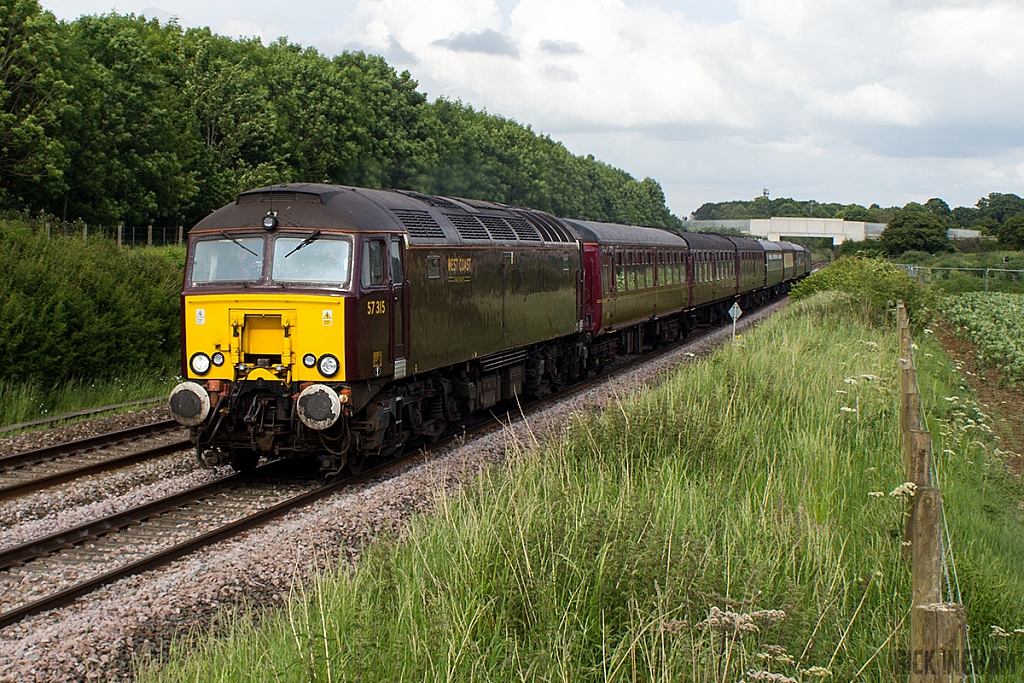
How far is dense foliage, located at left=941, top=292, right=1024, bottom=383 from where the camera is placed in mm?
24188

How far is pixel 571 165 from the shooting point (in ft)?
287

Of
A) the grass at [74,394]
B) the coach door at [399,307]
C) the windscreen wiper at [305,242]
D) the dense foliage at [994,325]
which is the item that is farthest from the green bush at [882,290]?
the windscreen wiper at [305,242]

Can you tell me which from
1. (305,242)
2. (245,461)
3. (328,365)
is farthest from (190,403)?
(305,242)

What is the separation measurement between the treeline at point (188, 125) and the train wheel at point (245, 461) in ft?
64.9

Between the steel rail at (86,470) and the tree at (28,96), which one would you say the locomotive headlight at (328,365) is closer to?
the steel rail at (86,470)

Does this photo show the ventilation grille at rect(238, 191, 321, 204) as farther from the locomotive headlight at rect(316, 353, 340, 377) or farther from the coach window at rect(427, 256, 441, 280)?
the locomotive headlight at rect(316, 353, 340, 377)

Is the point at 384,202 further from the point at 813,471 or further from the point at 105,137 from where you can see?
the point at 105,137

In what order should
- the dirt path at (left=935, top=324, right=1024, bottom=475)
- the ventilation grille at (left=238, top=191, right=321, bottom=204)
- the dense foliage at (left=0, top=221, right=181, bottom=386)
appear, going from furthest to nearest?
the dense foliage at (left=0, top=221, right=181, bottom=386) → the dirt path at (left=935, top=324, right=1024, bottom=475) → the ventilation grille at (left=238, top=191, right=321, bottom=204)

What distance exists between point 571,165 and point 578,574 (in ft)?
274

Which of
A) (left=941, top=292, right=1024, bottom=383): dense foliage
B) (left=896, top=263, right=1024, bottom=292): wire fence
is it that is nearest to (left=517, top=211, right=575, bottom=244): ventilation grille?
(left=941, top=292, right=1024, bottom=383): dense foliage

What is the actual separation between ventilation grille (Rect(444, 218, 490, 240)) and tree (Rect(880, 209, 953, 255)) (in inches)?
2586

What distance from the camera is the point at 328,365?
35.0 ft

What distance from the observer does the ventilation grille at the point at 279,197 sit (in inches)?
447

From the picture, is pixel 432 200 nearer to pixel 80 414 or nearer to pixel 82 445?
pixel 82 445
